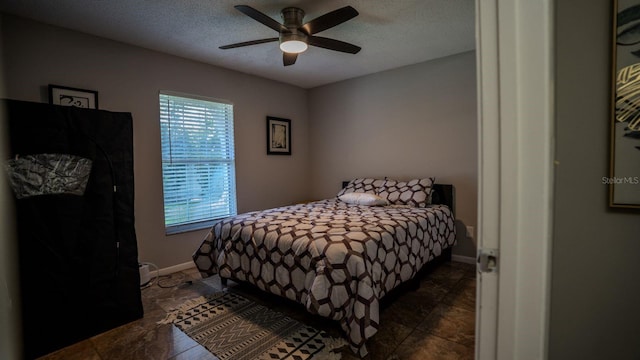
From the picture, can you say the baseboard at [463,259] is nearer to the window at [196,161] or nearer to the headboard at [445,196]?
the headboard at [445,196]

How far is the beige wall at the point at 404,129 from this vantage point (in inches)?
122

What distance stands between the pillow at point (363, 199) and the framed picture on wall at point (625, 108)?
7.26 ft

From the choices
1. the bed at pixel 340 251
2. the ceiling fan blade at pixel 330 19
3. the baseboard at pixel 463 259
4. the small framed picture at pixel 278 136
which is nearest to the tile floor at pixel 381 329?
the bed at pixel 340 251

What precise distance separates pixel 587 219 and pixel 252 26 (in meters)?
2.54

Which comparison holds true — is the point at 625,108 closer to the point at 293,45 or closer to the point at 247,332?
the point at 293,45

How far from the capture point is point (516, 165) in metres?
0.55

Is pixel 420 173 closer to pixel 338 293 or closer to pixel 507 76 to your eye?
pixel 338 293

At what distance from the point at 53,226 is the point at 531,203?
7.98 feet

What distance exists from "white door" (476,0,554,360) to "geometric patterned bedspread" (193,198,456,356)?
1135 millimetres

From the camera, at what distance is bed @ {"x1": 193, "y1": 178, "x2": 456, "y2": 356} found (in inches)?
65.9

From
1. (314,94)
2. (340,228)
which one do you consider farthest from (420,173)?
(314,94)

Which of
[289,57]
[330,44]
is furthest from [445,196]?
[289,57]

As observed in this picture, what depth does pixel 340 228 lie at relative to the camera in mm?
2057

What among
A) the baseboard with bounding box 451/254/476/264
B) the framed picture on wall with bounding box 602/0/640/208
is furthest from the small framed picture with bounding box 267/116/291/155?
the framed picture on wall with bounding box 602/0/640/208
